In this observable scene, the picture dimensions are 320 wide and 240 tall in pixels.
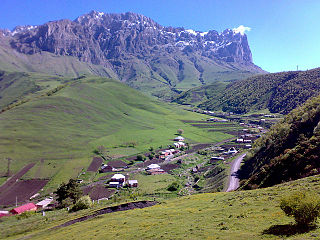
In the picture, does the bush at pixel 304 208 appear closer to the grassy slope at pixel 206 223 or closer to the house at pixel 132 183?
the grassy slope at pixel 206 223

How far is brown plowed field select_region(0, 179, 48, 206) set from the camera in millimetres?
79875

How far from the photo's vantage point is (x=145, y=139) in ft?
549

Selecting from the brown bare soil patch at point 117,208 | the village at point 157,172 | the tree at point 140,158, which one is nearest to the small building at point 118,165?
the village at point 157,172

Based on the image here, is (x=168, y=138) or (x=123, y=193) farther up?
(x=168, y=138)

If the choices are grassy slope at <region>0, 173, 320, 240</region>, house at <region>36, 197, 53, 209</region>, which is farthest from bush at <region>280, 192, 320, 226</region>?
house at <region>36, 197, 53, 209</region>

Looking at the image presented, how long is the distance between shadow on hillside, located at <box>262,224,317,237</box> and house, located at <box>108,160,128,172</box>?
3906 inches

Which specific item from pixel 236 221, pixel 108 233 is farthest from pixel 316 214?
pixel 108 233

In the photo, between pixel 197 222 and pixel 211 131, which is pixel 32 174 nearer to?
pixel 197 222

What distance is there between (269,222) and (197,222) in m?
8.33

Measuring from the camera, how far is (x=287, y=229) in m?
19.5

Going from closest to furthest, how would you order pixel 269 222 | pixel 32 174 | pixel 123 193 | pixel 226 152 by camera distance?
pixel 269 222 < pixel 123 193 < pixel 32 174 < pixel 226 152

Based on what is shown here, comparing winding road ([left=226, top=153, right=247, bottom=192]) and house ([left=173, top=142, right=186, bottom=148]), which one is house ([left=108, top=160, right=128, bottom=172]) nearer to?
house ([left=173, top=142, right=186, bottom=148])

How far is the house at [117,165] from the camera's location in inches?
4503

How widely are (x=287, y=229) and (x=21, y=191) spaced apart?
311ft
